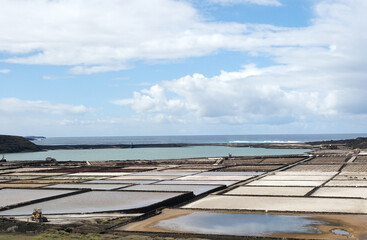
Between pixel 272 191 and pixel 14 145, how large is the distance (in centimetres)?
11525

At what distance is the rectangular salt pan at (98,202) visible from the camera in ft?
87.9

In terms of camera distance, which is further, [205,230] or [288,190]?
[288,190]

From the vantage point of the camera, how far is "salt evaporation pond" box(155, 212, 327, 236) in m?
20.3

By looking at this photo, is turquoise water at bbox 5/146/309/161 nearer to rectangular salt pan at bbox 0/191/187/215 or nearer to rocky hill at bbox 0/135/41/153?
rocky hill at bbox 0/135/41/153

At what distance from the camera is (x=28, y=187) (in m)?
39.1

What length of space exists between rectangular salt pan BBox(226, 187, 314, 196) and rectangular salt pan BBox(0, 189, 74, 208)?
13323 millimetres

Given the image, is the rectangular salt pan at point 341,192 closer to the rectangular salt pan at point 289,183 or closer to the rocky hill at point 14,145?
the rectangular salt pan at point 289,183

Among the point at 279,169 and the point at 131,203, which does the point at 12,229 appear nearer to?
the point at 131,203

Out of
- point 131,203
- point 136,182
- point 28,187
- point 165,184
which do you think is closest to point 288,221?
point 131,203

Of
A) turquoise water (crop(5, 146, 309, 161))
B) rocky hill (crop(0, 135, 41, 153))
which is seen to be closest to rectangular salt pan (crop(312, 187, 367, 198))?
turquoise water (crop(5, 146, 309, 161))

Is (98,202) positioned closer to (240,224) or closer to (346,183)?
(240,224)

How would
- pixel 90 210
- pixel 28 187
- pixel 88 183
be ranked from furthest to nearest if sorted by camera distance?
1. pixel 88 183
2. pixel 28 187
3. pixel 90 210

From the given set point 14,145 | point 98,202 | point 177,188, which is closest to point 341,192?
point 177,188

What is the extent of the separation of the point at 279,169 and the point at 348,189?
20435mm
